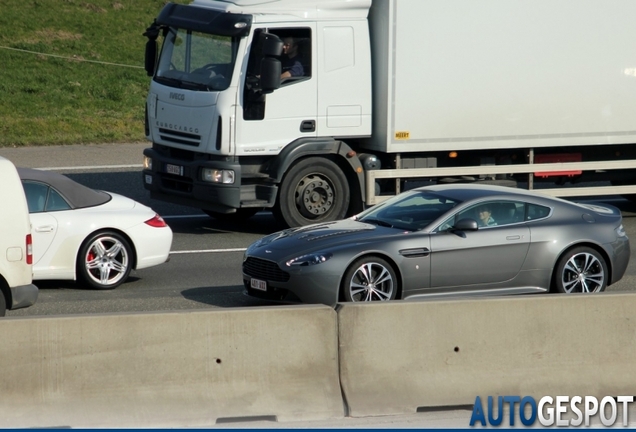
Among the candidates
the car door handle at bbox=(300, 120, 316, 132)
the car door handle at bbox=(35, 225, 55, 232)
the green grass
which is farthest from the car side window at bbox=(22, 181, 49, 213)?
the green grass

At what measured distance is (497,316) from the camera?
781cm

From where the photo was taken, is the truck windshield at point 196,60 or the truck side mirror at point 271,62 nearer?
the truck side mirror at point 271,62

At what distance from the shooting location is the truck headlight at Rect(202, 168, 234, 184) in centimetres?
1451

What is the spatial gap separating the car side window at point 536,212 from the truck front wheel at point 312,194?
4.02 metres

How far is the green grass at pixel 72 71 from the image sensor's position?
23.0 meters

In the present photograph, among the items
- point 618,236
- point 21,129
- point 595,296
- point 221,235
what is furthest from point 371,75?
point 21,129

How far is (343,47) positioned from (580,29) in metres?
3.33

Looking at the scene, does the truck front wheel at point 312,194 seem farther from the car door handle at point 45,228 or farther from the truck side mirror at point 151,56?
the car door handle at point 45,228

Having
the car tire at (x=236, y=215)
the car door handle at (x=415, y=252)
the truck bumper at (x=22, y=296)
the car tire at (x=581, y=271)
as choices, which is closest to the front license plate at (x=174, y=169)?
the car tire at (x=236, y=215)

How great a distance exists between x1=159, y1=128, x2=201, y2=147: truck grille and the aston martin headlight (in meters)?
4.42

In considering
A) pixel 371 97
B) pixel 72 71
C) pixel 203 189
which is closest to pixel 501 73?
pixel 371 97

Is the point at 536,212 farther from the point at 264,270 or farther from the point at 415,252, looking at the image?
the point at 264,270

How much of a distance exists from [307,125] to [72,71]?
13514 millimetres

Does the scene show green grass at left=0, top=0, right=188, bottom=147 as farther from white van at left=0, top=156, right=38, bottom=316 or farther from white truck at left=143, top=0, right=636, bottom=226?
white van at left=0, top=156, right=38, bottom=316
